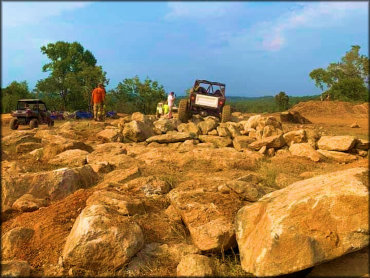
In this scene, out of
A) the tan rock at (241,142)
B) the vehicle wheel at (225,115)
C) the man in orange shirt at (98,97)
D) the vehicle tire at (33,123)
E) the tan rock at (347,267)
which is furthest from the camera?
the vehicle tire at (33,123)

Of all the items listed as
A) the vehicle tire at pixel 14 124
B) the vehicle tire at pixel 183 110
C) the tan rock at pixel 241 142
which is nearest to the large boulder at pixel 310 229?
the tan rock at pixel 241 142

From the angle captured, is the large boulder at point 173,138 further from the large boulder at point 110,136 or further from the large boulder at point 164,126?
the large boulder at point 164,126

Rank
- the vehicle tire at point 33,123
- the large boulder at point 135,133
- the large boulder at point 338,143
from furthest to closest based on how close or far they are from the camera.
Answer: the vehicle tire at point 33,123 → the large boulder at point 135,133 → the large boulder at point 338,143

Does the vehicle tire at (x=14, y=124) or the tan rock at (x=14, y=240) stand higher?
the vehicle tire at (x=14, y=124)

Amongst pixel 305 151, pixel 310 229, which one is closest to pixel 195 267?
pixel 310 229

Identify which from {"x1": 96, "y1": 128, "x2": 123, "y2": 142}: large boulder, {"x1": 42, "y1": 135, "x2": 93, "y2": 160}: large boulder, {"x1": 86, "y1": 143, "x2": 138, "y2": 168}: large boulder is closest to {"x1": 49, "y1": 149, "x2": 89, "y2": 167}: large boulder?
{"x1": 86, "y1": 143, "x2": 138, "y2": 168}: large boulder

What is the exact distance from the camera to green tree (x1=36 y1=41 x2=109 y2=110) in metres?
35.9

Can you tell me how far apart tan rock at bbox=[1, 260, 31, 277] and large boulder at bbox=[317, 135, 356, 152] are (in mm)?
7148

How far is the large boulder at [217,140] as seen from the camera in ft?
31.8

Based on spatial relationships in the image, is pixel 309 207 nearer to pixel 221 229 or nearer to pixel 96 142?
pixel 221 229

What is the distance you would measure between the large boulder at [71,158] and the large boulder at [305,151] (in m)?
5.03

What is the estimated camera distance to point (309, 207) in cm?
309

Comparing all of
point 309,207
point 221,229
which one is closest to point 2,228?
point 221,229

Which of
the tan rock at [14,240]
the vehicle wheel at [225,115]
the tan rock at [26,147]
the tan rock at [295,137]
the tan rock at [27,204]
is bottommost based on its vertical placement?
the tan rock at [14,240]
